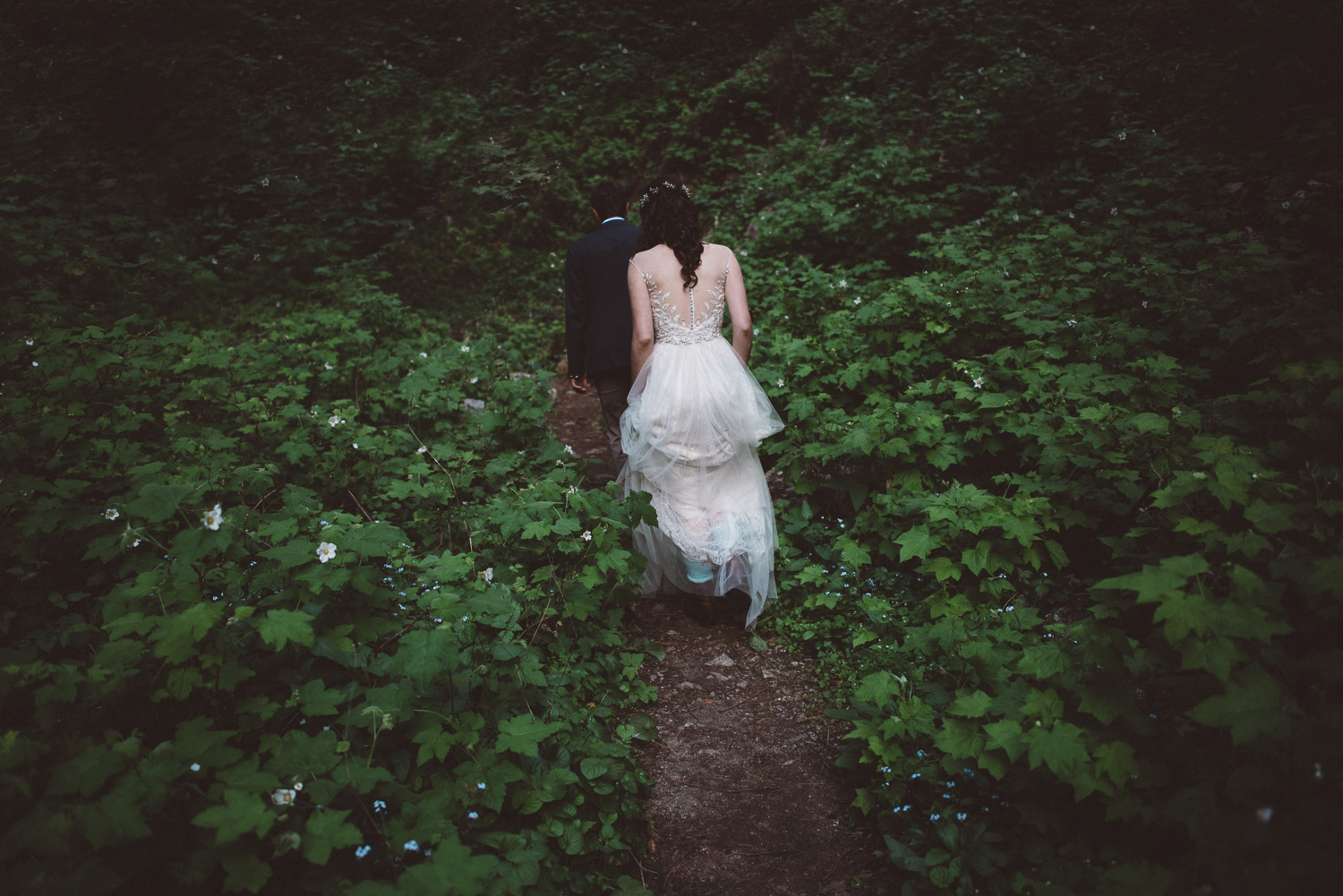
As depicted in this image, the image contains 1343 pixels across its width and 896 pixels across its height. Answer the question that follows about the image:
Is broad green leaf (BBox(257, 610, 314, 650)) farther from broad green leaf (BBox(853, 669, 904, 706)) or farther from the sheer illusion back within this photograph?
the sheer illusion back

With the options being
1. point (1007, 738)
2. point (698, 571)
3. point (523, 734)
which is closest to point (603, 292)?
point (698, 571)

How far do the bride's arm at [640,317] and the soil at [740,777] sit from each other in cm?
173

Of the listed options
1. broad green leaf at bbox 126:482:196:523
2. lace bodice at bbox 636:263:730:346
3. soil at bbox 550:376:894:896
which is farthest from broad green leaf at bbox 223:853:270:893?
lace bodice at bbox 636:263:730:346

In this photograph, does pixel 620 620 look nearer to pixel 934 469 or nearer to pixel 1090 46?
pixel 934 469

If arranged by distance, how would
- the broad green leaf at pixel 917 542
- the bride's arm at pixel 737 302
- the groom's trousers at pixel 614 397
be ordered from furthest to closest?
1. the groom's trousers at pixel 614 397
2. the bride's arm at pixel 737 302
3. the broad green leaf at pixel 917 542

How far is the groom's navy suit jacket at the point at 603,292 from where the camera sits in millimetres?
4785

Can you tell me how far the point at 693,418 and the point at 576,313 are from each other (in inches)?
57.9

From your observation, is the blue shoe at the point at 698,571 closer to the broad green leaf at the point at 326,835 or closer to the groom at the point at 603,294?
the groom at the point at 603,294

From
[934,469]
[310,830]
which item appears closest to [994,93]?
[934,469]

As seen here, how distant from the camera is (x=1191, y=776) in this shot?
2057mm

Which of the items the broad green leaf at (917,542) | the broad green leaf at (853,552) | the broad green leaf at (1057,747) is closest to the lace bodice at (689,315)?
the broad green leaf at (853,552)

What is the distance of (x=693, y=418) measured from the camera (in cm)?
406

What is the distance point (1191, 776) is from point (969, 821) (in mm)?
802

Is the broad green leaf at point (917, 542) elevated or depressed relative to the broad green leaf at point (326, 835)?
depressed
